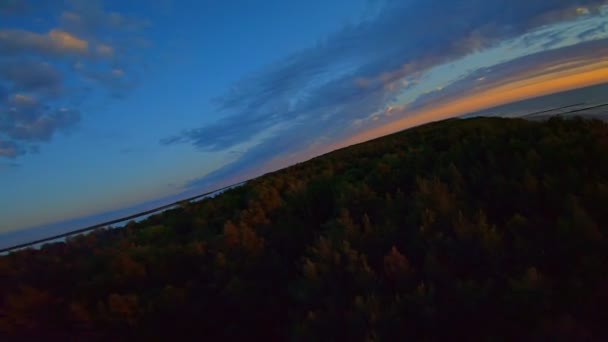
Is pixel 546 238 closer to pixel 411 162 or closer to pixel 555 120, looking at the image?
pixel 411 162

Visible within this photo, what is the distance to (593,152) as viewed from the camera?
5305mm

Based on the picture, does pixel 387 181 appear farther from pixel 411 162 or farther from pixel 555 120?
pixel 555 120

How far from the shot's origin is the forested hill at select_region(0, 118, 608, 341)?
329 cm

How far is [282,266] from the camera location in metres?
5.61

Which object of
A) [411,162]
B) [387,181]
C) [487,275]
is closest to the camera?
[487,275]

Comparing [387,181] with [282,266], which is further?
[387,181]

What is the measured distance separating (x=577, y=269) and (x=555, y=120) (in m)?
7.18

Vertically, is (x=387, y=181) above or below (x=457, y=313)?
above

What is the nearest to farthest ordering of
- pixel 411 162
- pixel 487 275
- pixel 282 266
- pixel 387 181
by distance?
1. pixel 487 275
2. pixel 282 266
3. pixel 387 181
4. pixel 411 162

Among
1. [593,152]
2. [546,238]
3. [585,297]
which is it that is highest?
[593,152]

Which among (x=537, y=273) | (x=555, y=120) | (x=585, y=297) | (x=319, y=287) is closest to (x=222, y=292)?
(x=319, y=287)

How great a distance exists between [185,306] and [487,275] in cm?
390

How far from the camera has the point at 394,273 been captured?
402 centimetres

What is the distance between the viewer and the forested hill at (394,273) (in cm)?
329
